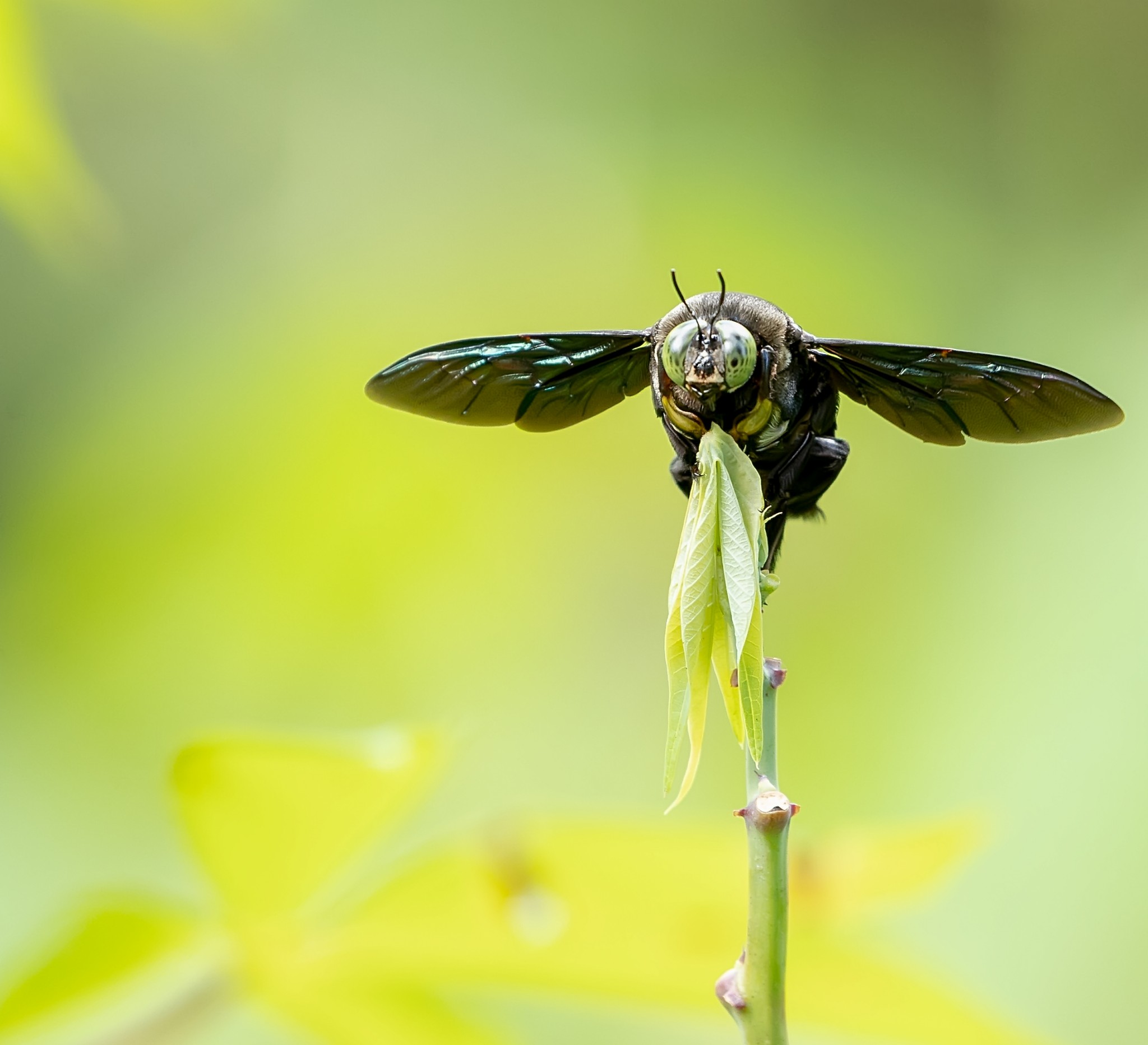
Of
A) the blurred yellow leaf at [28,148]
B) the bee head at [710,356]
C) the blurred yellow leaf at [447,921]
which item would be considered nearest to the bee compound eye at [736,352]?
the bee head at [710,356]

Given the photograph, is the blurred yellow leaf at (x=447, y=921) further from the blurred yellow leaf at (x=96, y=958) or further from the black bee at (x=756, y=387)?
the black bee at (x=756, y=387)

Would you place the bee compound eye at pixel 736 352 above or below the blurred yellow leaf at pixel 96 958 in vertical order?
above

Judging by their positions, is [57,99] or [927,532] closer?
[927,532]

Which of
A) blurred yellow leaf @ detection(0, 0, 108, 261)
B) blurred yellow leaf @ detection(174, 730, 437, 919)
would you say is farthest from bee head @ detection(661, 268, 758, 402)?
blurred yellow leaf @ detection(0, 0, 108, 261)

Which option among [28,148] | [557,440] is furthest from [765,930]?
[557,440]

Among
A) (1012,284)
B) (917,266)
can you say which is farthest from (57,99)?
(1012,284)

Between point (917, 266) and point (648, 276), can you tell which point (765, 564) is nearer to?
point (648, 276)

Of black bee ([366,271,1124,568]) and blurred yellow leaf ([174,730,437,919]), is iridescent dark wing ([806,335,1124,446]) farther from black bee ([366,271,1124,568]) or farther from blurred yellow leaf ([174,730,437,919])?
blurred yellow leaf ([174,730,437,919])
